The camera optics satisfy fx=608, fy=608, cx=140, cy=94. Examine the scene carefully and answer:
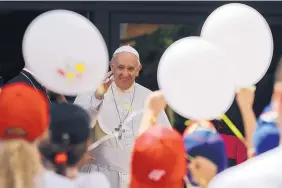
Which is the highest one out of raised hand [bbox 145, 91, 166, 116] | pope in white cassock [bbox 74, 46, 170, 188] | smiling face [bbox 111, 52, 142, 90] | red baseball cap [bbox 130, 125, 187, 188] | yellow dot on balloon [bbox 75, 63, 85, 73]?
yellow dot on balloon [bbox 75, 63, 85, 73]

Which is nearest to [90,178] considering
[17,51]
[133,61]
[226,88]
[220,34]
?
[226,88]

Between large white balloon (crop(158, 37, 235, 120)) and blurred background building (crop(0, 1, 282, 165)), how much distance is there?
1.05m

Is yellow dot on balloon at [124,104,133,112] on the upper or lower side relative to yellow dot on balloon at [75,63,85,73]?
lower

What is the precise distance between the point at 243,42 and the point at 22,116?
3.43 ft

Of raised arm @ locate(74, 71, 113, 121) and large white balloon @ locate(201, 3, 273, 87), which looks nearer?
large white balloon @ locate(201, 3, 273, 87)

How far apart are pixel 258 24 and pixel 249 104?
0.36 meters

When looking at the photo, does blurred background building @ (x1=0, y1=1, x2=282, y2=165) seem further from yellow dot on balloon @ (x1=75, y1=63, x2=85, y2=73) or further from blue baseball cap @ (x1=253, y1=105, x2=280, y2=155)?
blue baseball cap @ (x1=253, y1=105, x2=280, y2=155)

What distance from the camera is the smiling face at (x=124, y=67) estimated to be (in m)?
3.28

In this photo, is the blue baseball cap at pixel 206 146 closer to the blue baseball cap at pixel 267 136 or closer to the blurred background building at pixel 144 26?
the blue baseball cap at pixel 267 136

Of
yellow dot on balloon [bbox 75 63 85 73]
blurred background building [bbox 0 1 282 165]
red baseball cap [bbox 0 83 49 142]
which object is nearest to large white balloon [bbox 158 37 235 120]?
yellow dot on balloon [bbox 75 63 85 73]

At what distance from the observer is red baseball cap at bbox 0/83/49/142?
7.29 ft

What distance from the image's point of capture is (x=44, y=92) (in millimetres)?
3242

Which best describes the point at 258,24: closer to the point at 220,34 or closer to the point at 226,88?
the point at 220,34

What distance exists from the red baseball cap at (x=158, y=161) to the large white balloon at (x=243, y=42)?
0.58 meters
